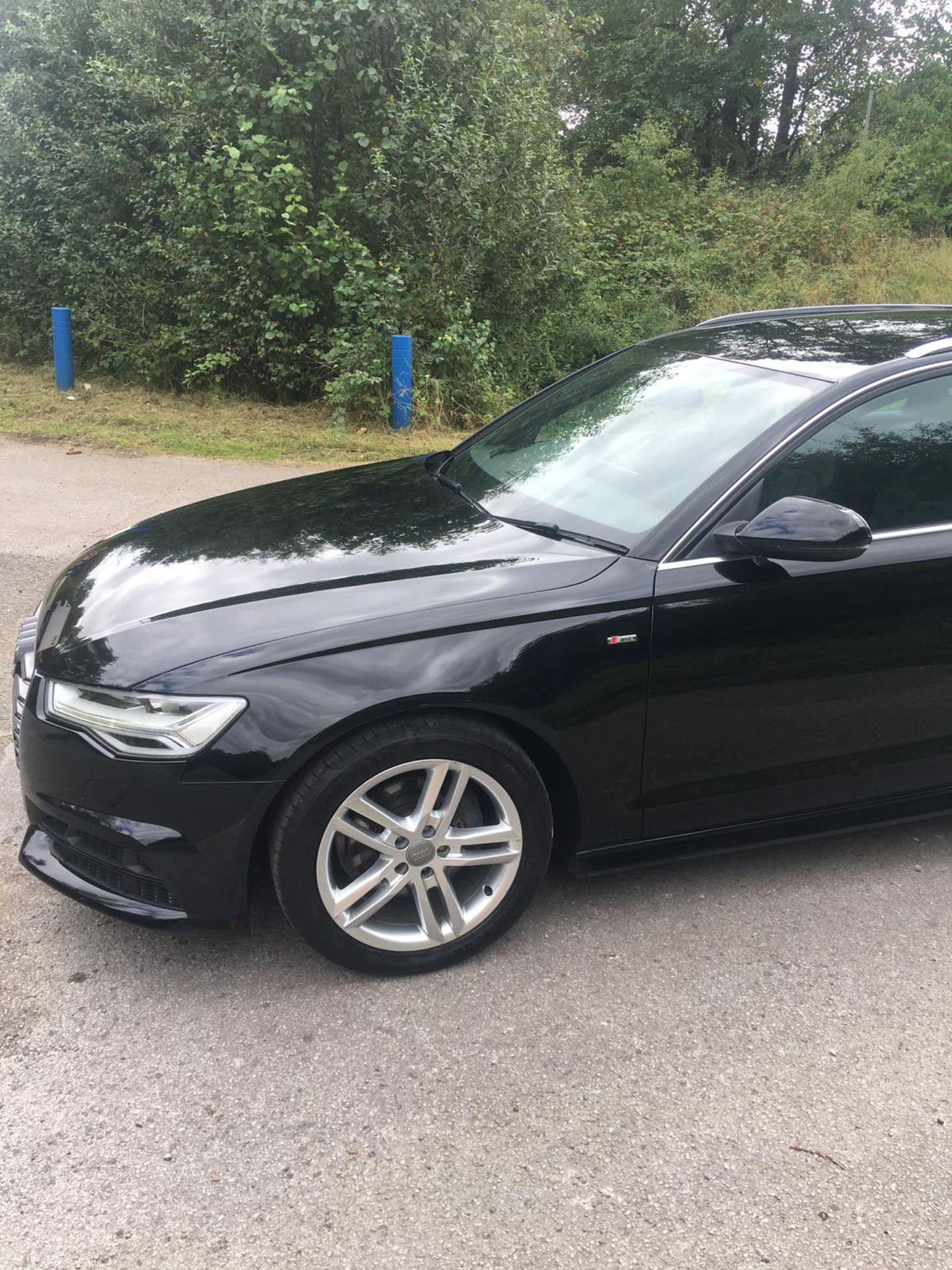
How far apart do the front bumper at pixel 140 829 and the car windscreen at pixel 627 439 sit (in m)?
1.31

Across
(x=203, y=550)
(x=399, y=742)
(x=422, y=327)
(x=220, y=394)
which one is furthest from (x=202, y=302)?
(x=399, y=742)

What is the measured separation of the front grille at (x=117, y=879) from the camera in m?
2.53

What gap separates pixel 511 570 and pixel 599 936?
1.06 meters

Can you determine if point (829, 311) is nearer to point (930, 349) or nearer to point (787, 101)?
point (930, 349)

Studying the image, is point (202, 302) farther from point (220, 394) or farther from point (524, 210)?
point (524, 210)

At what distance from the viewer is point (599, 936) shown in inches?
113

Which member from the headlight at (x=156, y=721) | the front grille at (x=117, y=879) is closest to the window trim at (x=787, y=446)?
the headlight at (x=156, y=721)

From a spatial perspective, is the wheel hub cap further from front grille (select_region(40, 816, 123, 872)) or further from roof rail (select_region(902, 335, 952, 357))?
roof rail (select_region(902, 335, 952, 357))

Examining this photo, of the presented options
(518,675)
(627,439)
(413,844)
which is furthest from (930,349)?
(413,844)

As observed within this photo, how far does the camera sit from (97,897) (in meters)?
2.55

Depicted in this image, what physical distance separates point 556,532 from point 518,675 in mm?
603

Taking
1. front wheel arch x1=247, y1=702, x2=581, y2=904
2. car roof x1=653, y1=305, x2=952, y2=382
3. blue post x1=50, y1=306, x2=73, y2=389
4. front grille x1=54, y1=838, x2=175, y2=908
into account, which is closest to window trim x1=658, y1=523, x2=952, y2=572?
car roof x1=653, y1=305, x2=952, y2=382

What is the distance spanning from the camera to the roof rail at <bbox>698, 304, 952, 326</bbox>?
377cm

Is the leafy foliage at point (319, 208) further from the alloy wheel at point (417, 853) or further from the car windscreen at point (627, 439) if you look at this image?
the alloy wheel at point (417, 853)
